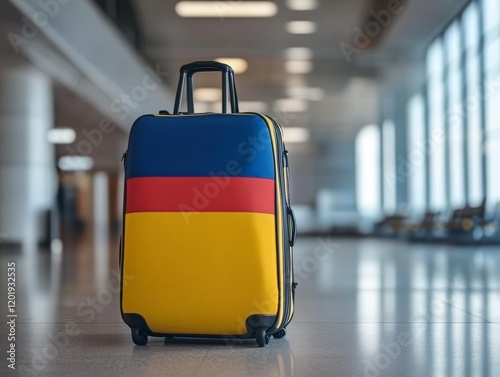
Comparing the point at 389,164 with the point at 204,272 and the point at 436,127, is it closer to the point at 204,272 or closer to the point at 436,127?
the point at 436,127

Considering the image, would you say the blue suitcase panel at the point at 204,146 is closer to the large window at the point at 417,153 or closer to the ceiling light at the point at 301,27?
the ceiling light at the point at 301,27

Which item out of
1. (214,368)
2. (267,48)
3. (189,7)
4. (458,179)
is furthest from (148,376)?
(267,48)

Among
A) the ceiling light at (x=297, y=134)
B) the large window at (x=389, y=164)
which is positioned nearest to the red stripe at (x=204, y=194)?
the ceiling light at (x=297, y=134)

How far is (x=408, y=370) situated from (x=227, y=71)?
4.77 ft

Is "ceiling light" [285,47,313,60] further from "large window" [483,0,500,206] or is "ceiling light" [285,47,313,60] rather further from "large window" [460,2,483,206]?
"large window" [483,0,500,206]

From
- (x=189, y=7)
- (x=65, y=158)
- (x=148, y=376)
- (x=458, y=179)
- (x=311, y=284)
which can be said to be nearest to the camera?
(x=148, y=376)

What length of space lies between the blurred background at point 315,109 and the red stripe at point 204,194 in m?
3.30

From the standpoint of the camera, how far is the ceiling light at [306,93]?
102 feet

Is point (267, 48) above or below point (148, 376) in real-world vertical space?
above

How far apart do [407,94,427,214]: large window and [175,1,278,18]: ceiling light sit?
9.62 metres

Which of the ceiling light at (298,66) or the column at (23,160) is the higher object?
the ceiling light at (298,66)

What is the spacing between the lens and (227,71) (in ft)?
11.0

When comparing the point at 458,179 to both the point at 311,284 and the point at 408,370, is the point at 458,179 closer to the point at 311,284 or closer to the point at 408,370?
the point at 311,284

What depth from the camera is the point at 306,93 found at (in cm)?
3122
